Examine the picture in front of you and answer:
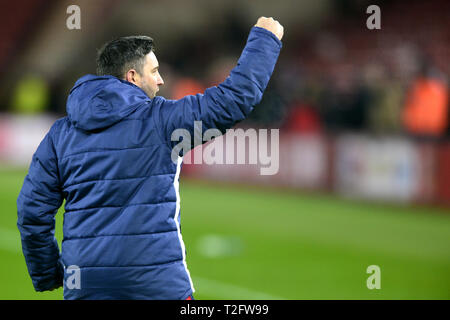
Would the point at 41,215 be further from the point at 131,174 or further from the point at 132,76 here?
the point at 132,76

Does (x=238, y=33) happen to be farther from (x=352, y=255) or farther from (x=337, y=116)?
(x=352, y=255)

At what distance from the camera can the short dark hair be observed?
10.5 feet

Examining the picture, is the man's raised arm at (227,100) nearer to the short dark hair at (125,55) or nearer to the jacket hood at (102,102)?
the jacket hood at (102,102)

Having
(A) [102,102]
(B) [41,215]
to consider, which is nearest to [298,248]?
(B) [41,215]

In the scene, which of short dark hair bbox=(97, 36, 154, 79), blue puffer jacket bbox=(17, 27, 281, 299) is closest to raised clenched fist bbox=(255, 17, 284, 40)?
blue puffer jacket bbox=(17, 27, 281, 299)

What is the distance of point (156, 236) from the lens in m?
3.08

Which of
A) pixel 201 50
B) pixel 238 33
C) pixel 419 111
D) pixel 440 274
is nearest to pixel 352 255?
pixel 440 274

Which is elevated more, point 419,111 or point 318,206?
point 419,111

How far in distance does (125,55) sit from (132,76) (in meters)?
0.10

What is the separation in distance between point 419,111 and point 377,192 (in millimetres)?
Answer: 1590

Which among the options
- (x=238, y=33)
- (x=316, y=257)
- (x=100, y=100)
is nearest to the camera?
(x=100, y=100)

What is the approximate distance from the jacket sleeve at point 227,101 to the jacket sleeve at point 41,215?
565 millimetres

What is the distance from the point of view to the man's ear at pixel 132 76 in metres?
3.23

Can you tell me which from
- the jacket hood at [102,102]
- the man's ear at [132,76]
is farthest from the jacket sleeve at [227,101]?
the man's ear at [132,76]
